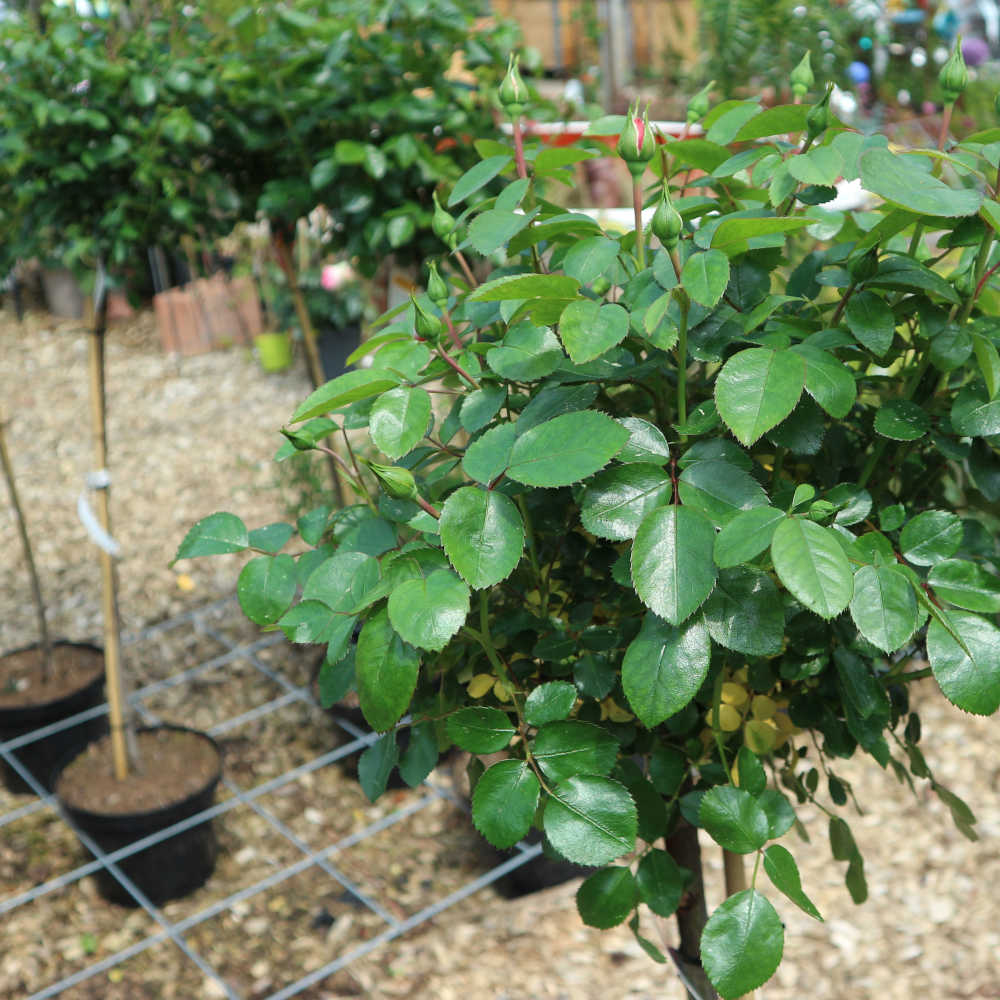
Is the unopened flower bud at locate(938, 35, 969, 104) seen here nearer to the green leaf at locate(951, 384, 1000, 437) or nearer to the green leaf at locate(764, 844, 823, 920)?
the green leaf at locate(951, 384, 1000, 437)

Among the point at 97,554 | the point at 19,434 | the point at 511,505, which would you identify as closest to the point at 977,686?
the point at 511,505

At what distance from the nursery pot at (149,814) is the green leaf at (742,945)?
1.65 metres

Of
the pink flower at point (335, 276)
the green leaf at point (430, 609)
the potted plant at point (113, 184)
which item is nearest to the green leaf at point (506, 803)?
the green leaf at point (430, 609)

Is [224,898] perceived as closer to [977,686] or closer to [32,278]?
[977,686]

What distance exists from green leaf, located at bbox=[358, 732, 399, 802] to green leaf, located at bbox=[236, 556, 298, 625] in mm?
122

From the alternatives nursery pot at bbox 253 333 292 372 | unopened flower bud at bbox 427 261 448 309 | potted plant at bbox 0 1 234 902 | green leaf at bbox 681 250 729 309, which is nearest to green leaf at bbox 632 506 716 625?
green leaf at bbox 681 250 729 309

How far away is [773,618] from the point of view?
0.59 meters

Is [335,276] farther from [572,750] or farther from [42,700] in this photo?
[572,750]

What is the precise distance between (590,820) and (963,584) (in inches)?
10.2

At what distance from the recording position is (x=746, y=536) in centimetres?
53

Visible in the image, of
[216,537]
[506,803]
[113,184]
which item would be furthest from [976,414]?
[113,184]

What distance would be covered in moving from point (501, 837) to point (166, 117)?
1555 mm

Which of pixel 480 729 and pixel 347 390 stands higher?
pixel 347 390

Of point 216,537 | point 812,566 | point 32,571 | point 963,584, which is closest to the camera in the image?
point 812,566
